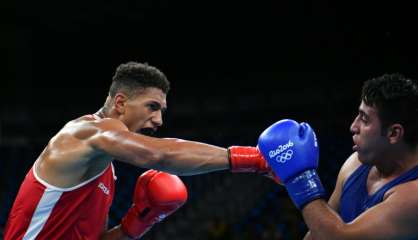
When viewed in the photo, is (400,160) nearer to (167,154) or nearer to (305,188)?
(305,188)

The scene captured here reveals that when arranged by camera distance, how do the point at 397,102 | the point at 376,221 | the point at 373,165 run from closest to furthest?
the point at 376,221 → the point at 397,102 → the point at 373,165

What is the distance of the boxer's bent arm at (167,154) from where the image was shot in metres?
2.38

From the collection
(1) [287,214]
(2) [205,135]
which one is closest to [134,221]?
(1) [287,214]

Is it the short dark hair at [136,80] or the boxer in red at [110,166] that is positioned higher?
the short dark hair at [136,80]

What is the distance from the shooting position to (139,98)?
9.24 feet

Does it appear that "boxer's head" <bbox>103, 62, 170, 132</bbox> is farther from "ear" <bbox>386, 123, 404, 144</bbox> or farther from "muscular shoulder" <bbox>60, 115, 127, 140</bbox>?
"ear" <bbox>386, 123, 404, 144</bbox>

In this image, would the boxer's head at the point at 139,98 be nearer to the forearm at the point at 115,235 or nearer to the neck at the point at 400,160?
the forearm at the point at 115,235

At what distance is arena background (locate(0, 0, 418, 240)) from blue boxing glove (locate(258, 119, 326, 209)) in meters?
4.26

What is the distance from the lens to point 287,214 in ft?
21.9

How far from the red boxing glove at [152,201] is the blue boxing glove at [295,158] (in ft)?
2.37

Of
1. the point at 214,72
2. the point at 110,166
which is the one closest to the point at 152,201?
the point at 110,166

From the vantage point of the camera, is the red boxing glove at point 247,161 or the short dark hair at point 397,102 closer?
the short dark hair at point 397,102

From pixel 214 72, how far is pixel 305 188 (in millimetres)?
8147

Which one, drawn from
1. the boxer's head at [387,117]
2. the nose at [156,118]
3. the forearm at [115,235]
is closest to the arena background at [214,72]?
the forearm at [115,235]
